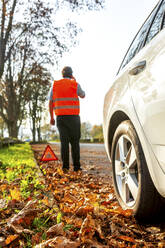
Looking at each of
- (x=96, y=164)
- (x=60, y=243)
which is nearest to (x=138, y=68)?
(x=60, y=243)

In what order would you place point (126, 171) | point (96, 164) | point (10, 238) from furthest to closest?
point (96, 164)
point (126, 171)
point (10, 238)

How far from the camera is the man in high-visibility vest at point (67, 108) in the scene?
541cm

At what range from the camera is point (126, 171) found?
2.43m

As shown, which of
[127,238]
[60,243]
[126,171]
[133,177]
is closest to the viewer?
[60,243]

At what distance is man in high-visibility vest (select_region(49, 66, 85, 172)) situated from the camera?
5410 millimetres

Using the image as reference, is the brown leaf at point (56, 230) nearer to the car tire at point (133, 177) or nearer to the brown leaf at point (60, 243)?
the brown leaf at point (60, 243)

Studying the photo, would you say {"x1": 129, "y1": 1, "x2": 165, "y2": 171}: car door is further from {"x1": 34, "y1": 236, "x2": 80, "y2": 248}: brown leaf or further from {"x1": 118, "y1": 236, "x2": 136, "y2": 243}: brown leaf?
{"x1": 34, "y1": 236, "x2": 80, "y2": 248}: brown leaf

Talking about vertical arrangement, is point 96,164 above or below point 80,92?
below

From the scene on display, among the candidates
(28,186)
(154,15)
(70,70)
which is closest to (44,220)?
(28,186)

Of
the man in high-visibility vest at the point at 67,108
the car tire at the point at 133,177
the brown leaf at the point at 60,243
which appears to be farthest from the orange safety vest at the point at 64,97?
the brown leaf at the point at 60,243

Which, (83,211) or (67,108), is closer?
(83,211)

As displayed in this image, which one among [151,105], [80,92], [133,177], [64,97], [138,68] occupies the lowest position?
[133,177]

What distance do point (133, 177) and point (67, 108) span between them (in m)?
3.34

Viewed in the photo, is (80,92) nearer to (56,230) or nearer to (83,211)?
(83,211)
